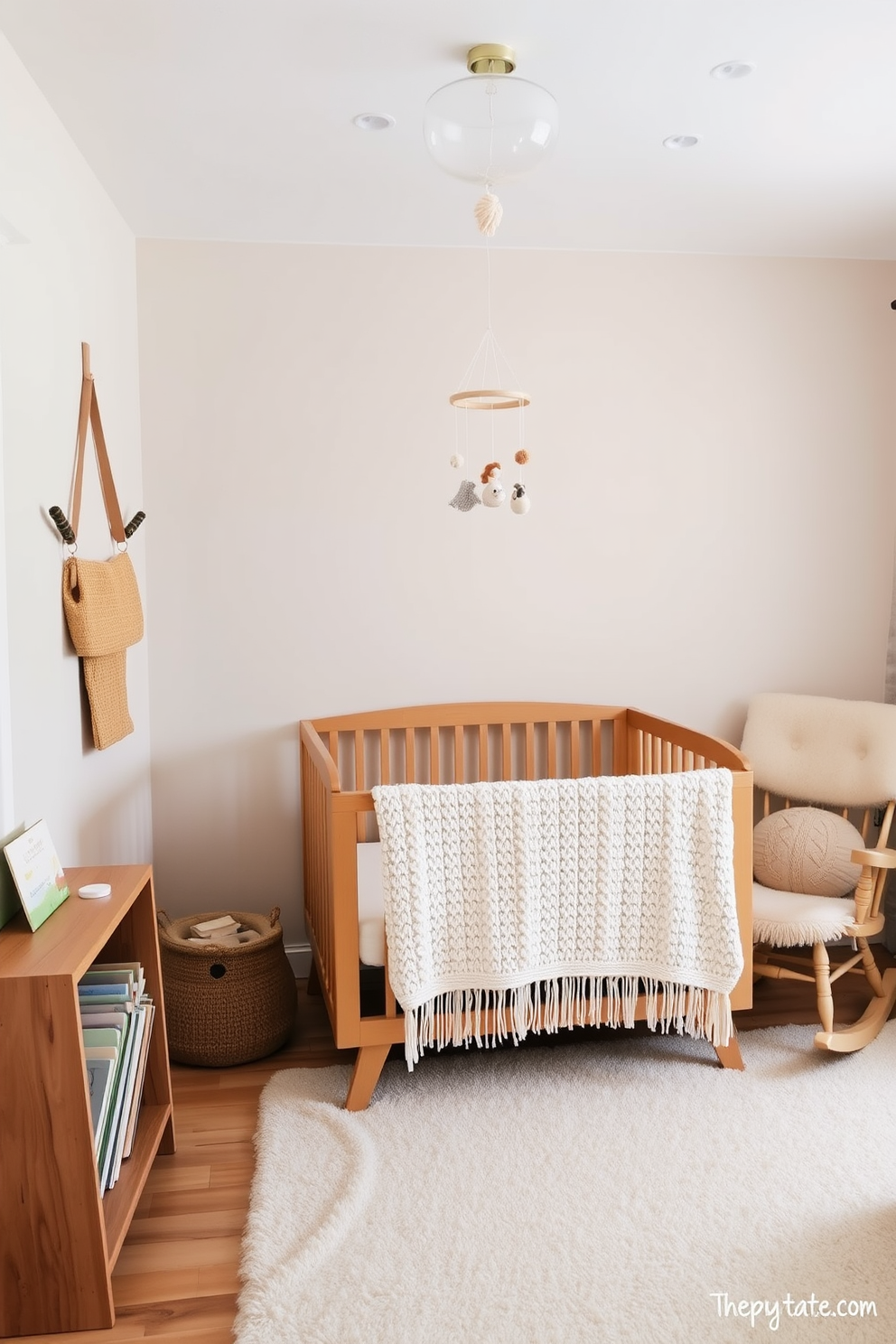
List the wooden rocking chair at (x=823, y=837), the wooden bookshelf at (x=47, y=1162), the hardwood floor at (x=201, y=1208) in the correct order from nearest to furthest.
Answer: the wooden bookshelf at (x=47, y=1162) < the hardwood floor at (x=201, y=1208) < the wooden rocking chair at (x=823, y=837)

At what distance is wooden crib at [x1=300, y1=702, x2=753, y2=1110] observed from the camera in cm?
233

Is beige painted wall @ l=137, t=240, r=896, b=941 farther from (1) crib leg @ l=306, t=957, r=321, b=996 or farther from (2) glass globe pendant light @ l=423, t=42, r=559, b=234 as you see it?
(2) glass globe pendant light @ l=423, t=42, r=559, b=234

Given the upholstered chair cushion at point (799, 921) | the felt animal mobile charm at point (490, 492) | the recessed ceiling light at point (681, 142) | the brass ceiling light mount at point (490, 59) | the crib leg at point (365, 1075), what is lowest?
the crib leg at point (365, 1075)

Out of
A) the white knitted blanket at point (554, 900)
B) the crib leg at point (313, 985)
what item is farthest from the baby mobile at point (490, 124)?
the crib leg at point (313, 985)

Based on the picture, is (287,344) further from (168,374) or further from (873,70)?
(873,70)

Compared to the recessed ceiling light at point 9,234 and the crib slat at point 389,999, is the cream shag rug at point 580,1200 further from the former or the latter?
the recessed ceiling light at point 9,234

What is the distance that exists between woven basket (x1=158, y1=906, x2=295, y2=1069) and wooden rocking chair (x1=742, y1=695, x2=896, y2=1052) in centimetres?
121

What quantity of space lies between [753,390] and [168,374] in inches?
69.2

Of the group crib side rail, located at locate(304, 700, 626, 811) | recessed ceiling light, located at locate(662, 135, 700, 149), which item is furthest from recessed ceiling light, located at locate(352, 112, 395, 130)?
crib side rail, located at locate(304, 700, 626, 811)

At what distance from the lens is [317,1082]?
7.85 feet

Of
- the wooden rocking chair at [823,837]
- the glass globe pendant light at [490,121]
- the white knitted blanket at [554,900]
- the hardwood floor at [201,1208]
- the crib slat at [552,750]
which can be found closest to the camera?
the hardwood floor at [201,1208]

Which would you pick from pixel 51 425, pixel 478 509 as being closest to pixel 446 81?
pixel 51 425

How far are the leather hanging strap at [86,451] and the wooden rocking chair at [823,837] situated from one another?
186 cm

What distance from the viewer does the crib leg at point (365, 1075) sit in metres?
2.27
